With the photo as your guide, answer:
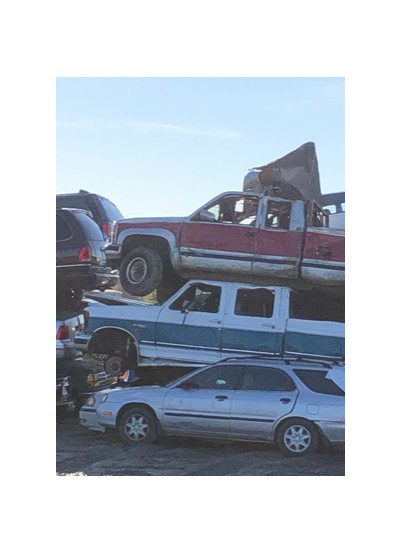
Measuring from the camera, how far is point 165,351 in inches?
327

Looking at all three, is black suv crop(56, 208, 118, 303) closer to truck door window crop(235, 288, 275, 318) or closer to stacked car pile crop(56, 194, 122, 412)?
stacked car pile crop(56, 194, 122, 412)

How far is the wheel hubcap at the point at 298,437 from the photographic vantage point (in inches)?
314

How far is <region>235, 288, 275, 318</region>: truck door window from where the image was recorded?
323 inches

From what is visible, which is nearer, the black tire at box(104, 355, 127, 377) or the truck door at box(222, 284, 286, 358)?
the truck door at box(222, 284, 286, 358)

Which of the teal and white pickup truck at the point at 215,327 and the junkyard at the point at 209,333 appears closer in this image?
the junkyard at the point at 209,333

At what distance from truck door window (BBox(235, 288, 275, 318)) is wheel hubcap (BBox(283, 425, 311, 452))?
1175mm

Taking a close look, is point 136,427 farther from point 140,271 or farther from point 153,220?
point 153,220

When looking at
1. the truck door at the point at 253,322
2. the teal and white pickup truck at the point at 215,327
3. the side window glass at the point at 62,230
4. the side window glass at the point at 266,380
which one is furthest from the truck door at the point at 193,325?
the side window glass at the point at 62,230

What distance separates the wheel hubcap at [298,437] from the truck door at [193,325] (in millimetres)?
1044

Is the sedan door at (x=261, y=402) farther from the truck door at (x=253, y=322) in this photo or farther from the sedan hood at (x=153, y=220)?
the sedan hood at (x=153, y=220)

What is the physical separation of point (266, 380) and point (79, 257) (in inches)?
91.5

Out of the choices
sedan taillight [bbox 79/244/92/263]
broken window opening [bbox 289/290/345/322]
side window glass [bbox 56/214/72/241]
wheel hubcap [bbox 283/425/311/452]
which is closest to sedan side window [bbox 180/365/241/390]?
wheel hubcap [bbox 283/425/311/452]
